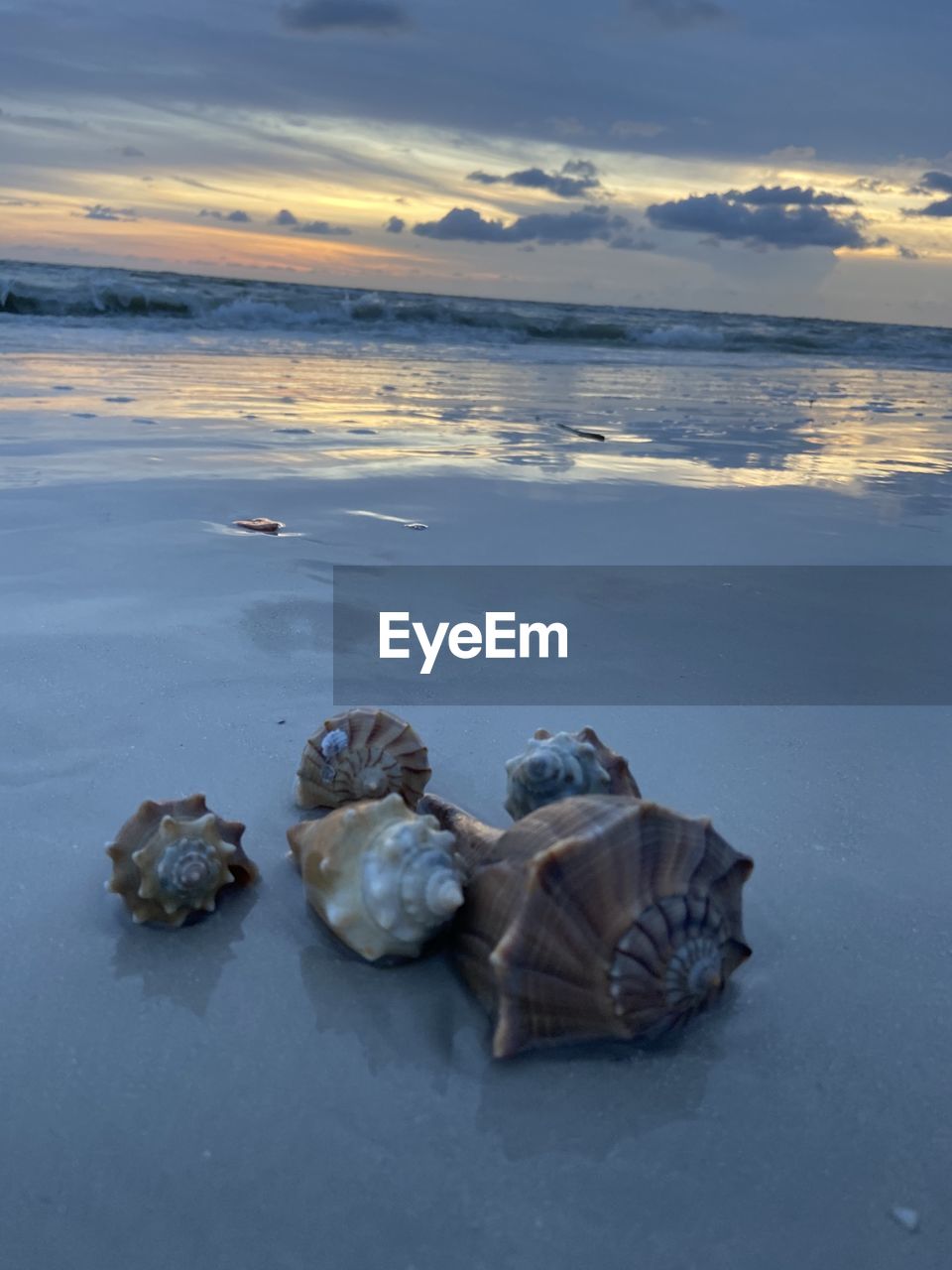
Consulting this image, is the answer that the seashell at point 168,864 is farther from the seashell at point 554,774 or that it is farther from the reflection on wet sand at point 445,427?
the reflection on wet sand at point 445,427

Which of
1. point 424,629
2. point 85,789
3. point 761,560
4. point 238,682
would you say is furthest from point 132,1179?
point 761,560

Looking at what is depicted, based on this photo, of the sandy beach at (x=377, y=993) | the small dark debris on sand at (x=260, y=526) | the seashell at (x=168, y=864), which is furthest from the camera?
the small dark debris on sand at (x=260, y=526)

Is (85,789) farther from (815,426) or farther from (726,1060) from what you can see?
(815,426)

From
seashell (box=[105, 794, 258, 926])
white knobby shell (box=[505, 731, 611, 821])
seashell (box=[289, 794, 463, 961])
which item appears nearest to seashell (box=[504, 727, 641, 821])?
white knobby shell (box=[505, 731, 611, 821])

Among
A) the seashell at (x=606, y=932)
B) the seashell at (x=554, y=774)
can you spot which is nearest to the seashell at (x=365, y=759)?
the seashell at (x=554, y=774)

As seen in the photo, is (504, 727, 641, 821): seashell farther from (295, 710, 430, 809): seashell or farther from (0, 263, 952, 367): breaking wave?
(0, 263, 952, 367): breaking wave
